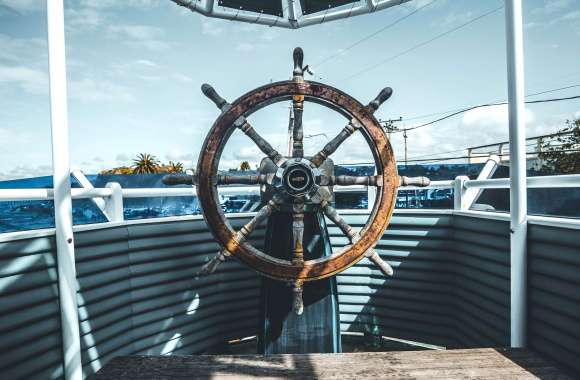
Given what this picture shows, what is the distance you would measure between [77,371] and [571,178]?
2112 millimetres

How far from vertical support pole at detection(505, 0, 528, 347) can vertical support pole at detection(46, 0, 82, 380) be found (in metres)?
1.87

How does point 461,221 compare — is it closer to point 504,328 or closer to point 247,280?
point 504,328

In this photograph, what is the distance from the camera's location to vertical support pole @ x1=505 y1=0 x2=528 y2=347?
1.60m


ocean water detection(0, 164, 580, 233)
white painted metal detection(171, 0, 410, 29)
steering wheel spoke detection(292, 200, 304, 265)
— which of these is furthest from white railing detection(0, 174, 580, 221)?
white painted metal detection(171, 0, 410, 29)

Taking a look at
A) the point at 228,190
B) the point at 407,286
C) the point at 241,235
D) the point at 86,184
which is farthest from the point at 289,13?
the point at 407,286

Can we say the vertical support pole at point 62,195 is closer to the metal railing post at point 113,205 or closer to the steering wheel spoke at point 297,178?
the metal railing post at point 113,205

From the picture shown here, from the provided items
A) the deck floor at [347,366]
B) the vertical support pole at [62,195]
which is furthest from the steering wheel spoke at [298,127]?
the vertical support pole at [62,195]

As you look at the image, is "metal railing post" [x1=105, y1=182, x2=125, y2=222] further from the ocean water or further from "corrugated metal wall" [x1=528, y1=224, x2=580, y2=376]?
"corrugated metal wall" [x1=528, y1=224, x2=580, y2=376]

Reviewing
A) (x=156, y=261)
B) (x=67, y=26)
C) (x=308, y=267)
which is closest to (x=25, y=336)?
(x=156, y=261)

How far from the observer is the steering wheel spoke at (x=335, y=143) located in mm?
1483

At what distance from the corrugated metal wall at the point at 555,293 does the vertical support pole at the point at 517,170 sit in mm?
33

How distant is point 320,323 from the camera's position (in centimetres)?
167

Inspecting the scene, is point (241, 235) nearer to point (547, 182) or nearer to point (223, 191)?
point (223, 191)

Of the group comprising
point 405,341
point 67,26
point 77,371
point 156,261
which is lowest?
point 405,341
